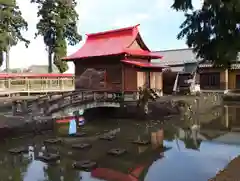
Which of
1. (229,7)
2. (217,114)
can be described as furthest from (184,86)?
(229,7)

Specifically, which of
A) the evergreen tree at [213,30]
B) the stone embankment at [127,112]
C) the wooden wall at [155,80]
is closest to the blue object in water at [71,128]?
the stone embankment at [127,112]

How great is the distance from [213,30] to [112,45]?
714 inches

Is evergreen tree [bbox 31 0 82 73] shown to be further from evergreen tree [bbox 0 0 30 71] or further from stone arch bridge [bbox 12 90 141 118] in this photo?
stone arch bridge [bbox 12 90 141 118]

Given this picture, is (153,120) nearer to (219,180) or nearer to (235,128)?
(235,128)

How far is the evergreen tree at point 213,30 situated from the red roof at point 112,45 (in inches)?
575

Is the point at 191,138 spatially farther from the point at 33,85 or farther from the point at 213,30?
the point at 33,85

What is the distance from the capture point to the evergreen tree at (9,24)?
130 feet

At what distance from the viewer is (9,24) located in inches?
1690

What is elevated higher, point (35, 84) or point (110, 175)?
point (35, 84)

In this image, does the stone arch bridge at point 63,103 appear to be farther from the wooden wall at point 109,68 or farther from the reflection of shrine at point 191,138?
the reflection of shrine at point 191,138

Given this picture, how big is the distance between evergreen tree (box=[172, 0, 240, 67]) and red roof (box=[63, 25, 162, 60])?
14615 millimetres

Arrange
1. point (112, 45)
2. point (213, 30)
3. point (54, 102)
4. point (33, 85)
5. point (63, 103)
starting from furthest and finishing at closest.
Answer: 1. point (33, 85)
2. point (112, 45)
3. point (63, 103)
4. point (54, 102)
5. point (213, 30)

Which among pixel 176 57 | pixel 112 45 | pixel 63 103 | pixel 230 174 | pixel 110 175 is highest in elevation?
pixel 176 57

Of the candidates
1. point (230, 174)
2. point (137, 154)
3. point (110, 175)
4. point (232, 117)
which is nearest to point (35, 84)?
point (232, 117)
